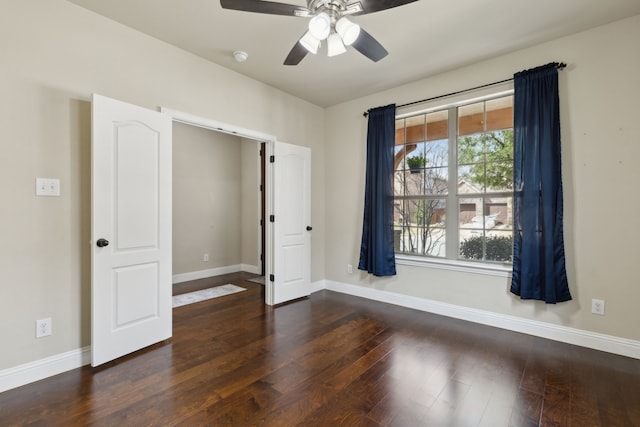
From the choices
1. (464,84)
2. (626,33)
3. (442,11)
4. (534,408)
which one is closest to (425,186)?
(464,84)

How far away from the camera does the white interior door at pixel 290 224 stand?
155 inches

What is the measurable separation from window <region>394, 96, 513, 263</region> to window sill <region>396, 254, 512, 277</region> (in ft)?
0.25

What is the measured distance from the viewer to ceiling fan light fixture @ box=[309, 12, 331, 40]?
1.90 meters

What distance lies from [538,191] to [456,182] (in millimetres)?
841

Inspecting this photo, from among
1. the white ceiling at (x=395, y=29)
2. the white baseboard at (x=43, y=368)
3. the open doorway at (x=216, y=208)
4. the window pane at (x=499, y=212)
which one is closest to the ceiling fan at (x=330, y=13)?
the white ceiling at (x=395, y=29)

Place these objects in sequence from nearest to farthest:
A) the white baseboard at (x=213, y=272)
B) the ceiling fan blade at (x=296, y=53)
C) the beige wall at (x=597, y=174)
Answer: the ceiling fan blade at (x=296, y=53)
the beige wall at (x=597, y=174)
the white baseboard at (x=213, y=272)

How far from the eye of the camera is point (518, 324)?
10.1 feet

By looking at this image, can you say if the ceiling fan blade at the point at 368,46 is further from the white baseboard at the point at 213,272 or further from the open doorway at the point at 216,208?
the white baseboard at the point at 213,272

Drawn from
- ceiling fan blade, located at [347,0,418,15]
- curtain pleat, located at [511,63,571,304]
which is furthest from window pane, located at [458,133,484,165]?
ceiling fan blade, located at [347,0,418,15]

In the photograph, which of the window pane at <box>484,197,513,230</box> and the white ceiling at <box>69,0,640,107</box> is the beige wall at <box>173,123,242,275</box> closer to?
the white ceiling at <box>69,0,640,107</box>

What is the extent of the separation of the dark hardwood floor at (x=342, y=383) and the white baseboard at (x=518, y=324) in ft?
0.31

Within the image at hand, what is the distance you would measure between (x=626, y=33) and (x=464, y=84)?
1305 mm

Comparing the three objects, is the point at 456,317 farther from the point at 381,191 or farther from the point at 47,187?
the point at 47,187

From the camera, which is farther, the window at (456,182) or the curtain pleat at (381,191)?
the curtain pleat at (381,191)
